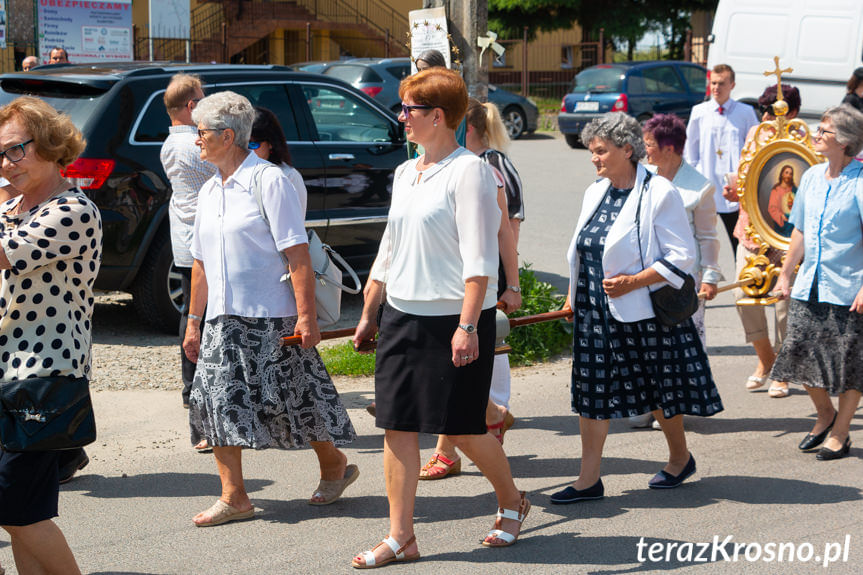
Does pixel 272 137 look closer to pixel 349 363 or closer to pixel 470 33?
pixel 349 363

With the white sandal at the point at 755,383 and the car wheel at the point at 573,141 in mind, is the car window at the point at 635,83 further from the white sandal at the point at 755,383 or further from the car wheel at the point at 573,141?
the white sandal at the point at 755,383

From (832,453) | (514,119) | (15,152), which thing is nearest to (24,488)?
(15,152)

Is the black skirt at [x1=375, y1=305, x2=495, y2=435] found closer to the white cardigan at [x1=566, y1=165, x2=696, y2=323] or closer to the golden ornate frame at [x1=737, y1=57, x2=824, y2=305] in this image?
the white cardigan at [x1=566, y1=165, x2=696, y2=323]

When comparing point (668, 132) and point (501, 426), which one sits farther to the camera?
point (668, 132)

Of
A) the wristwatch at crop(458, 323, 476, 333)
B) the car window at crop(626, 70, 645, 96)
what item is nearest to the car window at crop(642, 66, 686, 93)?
the car window at crop(626, 70, 645, 96)

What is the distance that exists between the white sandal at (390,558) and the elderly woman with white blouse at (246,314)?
695mm

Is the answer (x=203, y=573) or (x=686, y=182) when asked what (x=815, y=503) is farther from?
(x=203, y=573)

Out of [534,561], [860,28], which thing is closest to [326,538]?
[534,561]

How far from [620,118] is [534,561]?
79.7 inches

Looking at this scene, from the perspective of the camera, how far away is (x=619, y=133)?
5.00 m

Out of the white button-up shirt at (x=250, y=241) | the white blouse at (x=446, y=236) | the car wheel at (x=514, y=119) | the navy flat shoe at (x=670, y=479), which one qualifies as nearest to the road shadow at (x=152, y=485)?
the white button-up shirt at (x=250, y=241)

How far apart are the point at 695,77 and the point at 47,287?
21.6 meters

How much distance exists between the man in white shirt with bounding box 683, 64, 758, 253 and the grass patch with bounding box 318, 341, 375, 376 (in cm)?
288

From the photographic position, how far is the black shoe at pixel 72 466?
17.6 feet
